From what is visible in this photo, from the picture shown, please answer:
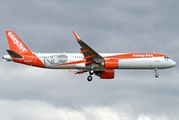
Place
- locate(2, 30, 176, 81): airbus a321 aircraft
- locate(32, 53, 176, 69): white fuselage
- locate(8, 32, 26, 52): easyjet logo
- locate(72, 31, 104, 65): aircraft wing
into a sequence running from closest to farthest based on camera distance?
locate(72, 31, 104, 65): aircraft wing
locate(2, 30, 176, 81): airbus a321 aircraft
locate(32, 53, 176, 69): white fuselage
locate(8, 32, 26, 52): easyjet logo

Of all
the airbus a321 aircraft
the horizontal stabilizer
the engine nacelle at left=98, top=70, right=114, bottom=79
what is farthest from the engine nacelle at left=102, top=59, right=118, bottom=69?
the horizontal stabilizer

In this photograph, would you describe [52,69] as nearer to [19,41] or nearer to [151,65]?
[19,41]

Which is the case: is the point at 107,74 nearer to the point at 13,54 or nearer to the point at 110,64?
the point at 110,64

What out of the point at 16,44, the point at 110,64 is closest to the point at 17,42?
the point at 16,44

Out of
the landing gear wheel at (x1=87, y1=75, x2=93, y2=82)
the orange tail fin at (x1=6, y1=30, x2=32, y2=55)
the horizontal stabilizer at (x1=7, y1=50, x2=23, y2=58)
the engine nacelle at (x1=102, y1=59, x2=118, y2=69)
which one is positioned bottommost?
the landing gear wheel at (x1=87, y1=75, x2=93, y2=82)

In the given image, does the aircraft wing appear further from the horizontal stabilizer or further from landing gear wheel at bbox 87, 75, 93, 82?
the horizontal stabilizer

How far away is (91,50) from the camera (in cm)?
11112

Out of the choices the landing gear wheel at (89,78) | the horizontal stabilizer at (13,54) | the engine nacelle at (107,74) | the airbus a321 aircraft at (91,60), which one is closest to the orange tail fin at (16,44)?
the airbus a321 aircraft at (91,60)

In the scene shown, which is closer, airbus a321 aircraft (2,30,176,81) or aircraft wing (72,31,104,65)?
aircraft wing (72,31,104,65)

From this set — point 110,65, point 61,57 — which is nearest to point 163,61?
point 110,65

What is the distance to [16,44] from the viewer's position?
11731 centimetres

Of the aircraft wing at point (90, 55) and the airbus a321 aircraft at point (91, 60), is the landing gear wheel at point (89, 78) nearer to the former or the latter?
the airbus a321 aircraft at point (91, 60)

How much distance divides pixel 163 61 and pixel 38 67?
82.4ft

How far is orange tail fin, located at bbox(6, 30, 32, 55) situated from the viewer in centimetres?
11625
